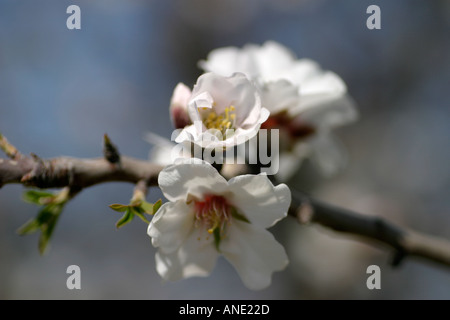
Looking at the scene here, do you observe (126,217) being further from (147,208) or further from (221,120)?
(221,120)

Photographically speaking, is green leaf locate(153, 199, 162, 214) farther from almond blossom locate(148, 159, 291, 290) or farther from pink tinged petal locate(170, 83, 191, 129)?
pink tinged petal locate(170, 83, 191, 129)

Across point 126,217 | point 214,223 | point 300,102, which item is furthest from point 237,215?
point 300,102

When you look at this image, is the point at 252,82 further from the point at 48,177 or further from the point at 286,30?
the point at 286,30

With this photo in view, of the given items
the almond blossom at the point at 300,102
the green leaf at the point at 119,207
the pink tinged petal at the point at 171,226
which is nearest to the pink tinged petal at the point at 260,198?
the pink tinged petal at the point at 171,226

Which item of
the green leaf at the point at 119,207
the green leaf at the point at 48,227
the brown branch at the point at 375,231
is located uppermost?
the green leaf at the point at 119,207

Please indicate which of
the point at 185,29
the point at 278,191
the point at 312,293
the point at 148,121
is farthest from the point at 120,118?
the point at 278,191

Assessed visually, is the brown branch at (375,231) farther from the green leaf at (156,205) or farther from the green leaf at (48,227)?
the green leaf at (48,227)

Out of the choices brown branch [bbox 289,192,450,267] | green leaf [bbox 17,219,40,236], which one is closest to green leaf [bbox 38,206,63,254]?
green leaf [bbox 17,219,40,236]
